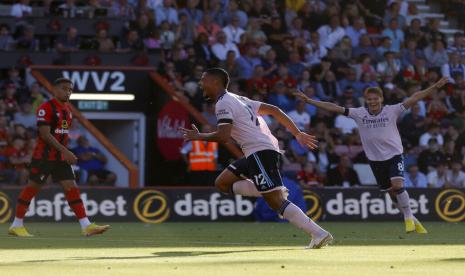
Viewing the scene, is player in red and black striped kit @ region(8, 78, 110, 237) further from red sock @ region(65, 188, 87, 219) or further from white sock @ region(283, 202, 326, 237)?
white sock @ region(283, 202, 326, 237)

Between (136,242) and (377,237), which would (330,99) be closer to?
(377,237)

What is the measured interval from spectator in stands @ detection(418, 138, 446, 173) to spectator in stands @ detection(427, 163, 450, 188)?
0.32m

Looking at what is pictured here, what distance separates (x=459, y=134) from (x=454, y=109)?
5.18 feet

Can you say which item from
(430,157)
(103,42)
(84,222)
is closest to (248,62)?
(103,42)

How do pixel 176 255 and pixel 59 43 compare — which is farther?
pixel 59 43

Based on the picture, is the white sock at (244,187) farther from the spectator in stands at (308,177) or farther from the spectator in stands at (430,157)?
the spectator in stands at (430,157)

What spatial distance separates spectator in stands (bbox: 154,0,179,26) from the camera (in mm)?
28734

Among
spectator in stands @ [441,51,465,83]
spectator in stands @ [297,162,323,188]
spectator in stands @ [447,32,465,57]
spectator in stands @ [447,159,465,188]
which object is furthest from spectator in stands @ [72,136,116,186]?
spectator in stands @ [447,32,465,57]

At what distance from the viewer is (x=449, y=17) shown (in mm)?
34719

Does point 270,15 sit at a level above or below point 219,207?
above

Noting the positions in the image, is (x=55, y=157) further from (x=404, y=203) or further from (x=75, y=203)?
(x=404, y=203)

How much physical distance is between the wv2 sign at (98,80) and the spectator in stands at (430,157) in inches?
264

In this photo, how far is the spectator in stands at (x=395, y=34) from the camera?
102 feet

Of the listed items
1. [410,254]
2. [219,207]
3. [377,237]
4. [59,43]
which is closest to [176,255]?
[410,254]
